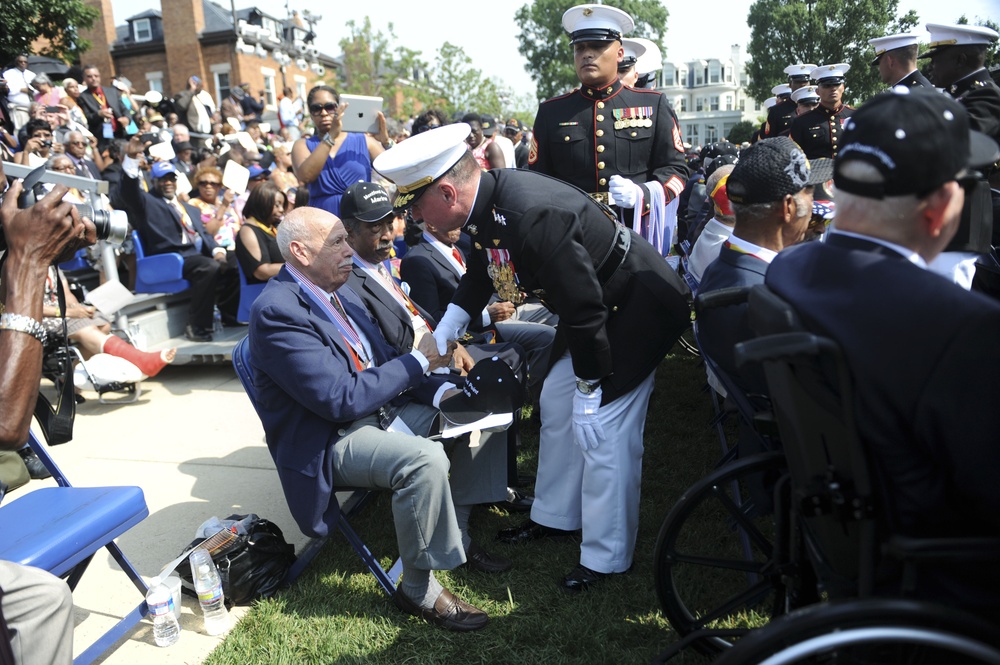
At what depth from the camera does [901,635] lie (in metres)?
1.31

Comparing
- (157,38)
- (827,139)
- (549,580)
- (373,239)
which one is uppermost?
(157,38)

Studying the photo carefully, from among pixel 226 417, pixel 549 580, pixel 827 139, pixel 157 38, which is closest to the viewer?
pixel 549 580

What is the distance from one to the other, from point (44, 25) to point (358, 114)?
1873 centimetres

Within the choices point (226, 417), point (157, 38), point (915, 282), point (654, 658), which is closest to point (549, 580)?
point (654, 658)

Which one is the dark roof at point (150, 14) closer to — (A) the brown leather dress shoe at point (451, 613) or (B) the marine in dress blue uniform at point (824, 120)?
(B) the marine in dress blue uniform at point (824, 120)

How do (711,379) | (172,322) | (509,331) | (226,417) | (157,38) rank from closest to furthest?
(711,379) < (509,331) < (226,417) < (172,322) < (157,38)

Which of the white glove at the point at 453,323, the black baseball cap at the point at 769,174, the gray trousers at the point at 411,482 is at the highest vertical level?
the black baseball cap at the point at 769,174

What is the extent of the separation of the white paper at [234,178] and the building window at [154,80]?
106 feet

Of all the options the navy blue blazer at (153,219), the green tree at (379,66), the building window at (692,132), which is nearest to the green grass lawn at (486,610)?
the navy blue blazer at (153,219)

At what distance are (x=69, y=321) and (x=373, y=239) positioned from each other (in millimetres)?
2919

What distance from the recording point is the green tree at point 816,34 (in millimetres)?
41688

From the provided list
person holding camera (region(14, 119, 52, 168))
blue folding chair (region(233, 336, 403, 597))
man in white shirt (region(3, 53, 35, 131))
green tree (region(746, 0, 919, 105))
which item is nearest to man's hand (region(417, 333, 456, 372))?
blue folding chair (region(233, 336, 403, 597))

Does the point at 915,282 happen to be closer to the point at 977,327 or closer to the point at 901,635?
the point at 977,327

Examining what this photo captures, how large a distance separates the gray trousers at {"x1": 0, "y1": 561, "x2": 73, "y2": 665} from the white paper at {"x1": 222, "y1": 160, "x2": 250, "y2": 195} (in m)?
5.79
